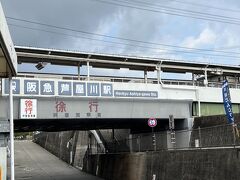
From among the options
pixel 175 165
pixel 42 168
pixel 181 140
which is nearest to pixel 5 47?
pixel 175 165

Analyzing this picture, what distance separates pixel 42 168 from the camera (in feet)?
162

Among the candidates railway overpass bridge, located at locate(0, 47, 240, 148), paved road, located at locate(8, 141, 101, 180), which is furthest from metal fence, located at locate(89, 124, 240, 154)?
paved road, located at locate(8, 141, 101, 180)

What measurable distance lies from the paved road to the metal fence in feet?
14.1

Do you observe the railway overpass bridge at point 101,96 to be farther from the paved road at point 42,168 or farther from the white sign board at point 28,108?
the paved road at point 42,168

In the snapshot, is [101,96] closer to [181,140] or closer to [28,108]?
[28,108]

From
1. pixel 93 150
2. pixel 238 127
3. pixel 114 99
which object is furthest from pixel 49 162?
pixel 238 127

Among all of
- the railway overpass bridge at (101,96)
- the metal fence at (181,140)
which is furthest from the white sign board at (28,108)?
the metal fence at (181,140)

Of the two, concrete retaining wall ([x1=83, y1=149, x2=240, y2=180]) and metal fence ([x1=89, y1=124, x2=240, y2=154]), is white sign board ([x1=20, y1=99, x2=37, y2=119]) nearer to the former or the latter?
concrete retaining wall ([x1=83, y1=149, x2=240, y2=180])

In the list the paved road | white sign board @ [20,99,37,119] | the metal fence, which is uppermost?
white sign board @ [20,99,37,119]

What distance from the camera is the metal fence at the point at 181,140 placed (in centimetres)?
2273

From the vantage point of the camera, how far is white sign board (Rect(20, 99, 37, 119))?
27.2m

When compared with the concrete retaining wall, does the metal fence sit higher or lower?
higher

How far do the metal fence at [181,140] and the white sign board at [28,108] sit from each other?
9326 mm

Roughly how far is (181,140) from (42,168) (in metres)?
24.0
